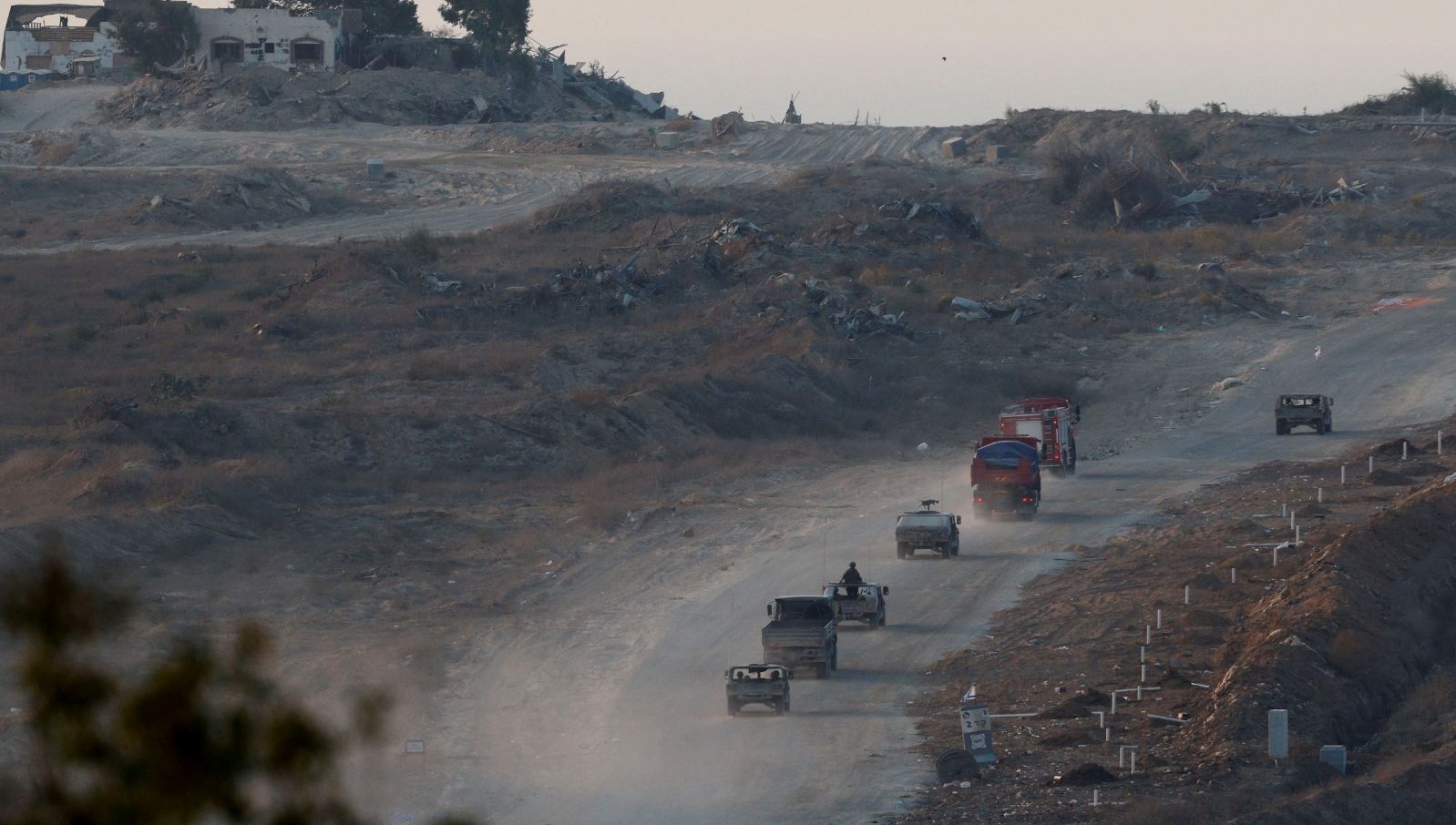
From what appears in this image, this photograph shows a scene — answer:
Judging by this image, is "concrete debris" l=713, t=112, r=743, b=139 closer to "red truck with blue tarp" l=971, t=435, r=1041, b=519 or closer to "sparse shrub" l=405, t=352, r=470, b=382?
"sparse shrub" l=405, t=352, r=470, b=382

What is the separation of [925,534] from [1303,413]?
17.2 m

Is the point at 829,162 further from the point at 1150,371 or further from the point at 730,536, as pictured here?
the point at 730,536

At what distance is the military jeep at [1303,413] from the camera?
135 ft

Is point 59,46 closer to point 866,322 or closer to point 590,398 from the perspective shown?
point 866,322

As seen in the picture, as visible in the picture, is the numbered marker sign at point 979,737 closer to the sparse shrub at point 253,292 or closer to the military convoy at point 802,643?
the military convoy at point 802,643

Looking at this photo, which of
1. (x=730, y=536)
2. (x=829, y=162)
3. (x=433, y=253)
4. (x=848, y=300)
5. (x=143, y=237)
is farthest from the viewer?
(x=829, y=162)

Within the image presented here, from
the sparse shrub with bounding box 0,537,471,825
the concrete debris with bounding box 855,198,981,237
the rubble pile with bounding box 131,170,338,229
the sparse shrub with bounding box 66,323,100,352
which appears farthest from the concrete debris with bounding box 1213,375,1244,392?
the sparse shrub with bounding box 0,537,471,825

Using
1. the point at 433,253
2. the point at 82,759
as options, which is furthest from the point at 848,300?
the point at 82,759

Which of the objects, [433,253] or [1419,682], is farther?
[433,253]

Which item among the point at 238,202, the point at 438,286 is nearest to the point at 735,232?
the point at 438,286

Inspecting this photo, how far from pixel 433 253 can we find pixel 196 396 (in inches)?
870

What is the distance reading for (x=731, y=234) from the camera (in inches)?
2386

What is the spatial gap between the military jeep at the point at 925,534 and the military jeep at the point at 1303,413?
16232 millimetres

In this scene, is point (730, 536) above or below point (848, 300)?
below
